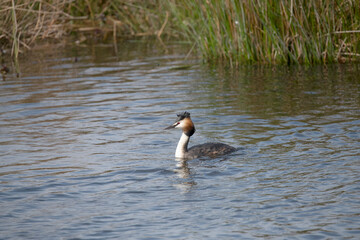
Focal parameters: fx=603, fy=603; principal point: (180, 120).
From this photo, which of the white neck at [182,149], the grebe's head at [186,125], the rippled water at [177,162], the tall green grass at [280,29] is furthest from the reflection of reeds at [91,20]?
the white neck at [182,149]

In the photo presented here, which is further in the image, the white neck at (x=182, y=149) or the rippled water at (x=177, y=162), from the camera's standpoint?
the white neck at (x=182, y=149)

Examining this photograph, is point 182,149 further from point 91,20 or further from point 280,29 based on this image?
point 91,20

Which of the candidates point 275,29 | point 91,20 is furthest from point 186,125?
point 91,20

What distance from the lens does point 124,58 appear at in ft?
62.4

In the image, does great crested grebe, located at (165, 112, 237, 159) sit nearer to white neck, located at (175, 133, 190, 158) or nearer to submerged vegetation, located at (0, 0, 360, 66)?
white neck, located at (175, 133, 190, 158)

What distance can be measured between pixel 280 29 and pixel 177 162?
6670mm

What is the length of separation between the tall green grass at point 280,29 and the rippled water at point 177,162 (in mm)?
445

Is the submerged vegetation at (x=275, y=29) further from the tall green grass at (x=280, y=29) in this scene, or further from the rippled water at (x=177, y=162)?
the rippled water at (x=177, y=162)

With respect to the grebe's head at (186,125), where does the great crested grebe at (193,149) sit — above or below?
below

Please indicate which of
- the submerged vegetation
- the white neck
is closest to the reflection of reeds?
the submerged vegetation

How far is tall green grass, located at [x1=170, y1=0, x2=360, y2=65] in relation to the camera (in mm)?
13891

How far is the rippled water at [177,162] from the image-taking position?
6.23 m

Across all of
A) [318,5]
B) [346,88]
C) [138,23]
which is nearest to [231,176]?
[346,88]

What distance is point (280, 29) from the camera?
14219mm
